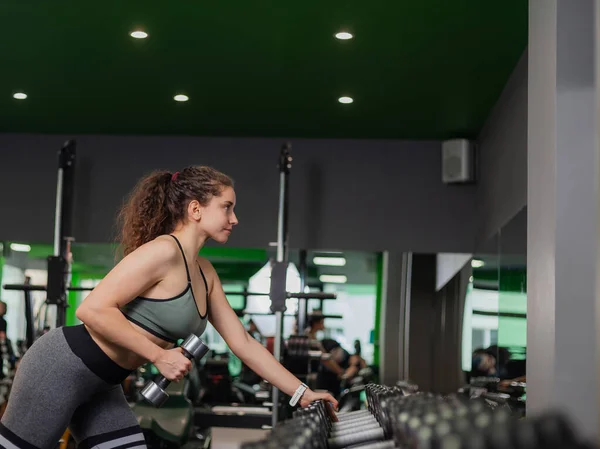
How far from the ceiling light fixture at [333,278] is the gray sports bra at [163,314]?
14.8 feet

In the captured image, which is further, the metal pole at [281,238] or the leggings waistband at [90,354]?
the metal pole at [281,238]

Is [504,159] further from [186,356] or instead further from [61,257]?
[186,356]

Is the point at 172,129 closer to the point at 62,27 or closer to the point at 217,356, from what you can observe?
the point at 217,356

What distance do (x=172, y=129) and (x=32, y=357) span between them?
15.7ft

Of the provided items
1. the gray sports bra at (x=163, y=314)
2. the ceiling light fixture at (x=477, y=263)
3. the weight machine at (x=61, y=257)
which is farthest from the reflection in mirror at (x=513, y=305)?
the weight machine at (x=61, y=257)

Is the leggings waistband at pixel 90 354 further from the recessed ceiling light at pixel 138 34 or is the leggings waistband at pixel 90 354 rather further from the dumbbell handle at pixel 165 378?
the recessed ceiling light at pixel 138 34

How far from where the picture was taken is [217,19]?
15.4 feet

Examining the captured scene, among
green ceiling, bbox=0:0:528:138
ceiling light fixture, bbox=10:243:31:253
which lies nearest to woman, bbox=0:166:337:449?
green ceiling, bbox=0:0:528:138

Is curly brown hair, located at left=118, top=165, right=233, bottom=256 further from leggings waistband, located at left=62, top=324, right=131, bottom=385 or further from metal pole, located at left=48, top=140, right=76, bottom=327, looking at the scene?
metal pole, located at left=48, top=140, right=76, bottom=327

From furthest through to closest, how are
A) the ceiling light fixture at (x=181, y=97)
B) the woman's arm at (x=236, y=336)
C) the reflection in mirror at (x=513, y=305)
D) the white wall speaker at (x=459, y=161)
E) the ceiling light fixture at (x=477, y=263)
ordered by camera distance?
the white wall speaker at (x=459, y=161) < the ceiling light fixture at (x=477, y=263) < the ceiling light fixture at (x=181, y=97) < the reflection in mirror at (x=513, y=305) < the woman's arm at (x=236, y=336)

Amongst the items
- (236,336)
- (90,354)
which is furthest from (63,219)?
(90,354)

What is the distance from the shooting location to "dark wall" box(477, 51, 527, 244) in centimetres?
516

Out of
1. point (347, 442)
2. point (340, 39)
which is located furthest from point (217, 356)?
point (347, 442)

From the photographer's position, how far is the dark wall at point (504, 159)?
5156 mm
